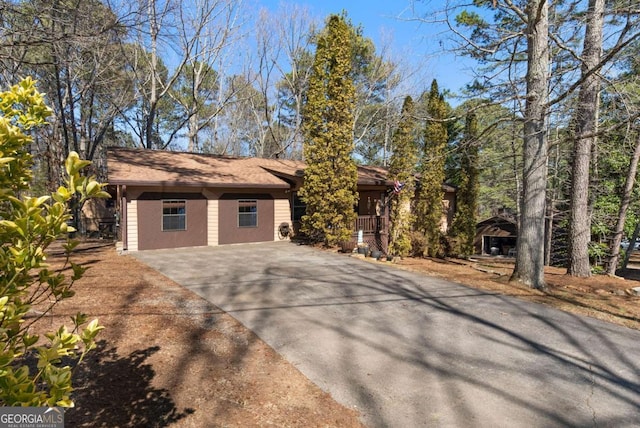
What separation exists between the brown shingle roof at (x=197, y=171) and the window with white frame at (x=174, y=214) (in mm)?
790

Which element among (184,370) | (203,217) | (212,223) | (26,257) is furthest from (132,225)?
(26,257)

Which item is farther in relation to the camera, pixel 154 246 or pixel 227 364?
pixel 154 246

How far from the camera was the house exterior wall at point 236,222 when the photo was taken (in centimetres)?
1340

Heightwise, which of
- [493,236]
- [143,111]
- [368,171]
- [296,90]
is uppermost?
[296,90]

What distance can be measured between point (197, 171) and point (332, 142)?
543cm

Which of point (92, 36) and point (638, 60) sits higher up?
point (92, 36)

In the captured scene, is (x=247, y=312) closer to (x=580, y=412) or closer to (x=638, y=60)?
(x=580, y=412)

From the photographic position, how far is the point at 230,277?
7.98 metres

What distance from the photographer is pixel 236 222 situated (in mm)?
13695

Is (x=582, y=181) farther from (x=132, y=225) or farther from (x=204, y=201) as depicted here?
(x=132, y=225)

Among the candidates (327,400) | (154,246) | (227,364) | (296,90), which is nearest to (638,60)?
(327,400)

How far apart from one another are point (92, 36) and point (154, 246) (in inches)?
264

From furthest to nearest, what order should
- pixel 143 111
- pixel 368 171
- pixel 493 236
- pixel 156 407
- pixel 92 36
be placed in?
pixel 493 236 → pixel 143 111 → pixel 368 171 → pixel 92 36 → pixel 156 407

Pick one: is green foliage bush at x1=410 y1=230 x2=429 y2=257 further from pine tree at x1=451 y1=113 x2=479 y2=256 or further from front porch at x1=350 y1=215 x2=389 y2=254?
pine tree at x1=451 y1=113 x2=479 y2=256
